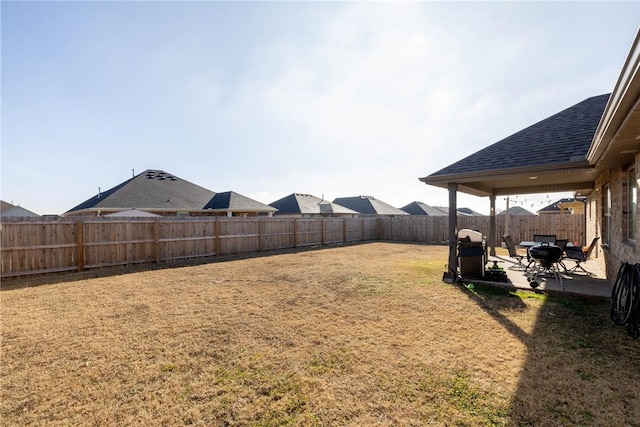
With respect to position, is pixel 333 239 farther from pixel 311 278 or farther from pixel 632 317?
pixel 632 317

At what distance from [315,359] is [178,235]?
9606 mm

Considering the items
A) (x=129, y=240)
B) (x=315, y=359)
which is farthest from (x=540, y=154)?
(x=129, y=240)

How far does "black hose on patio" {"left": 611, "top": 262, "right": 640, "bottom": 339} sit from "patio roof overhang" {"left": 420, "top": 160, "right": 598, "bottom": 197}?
2.52 metres

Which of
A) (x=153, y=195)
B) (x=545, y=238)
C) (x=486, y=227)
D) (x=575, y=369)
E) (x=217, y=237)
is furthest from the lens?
(x=153, y=195)

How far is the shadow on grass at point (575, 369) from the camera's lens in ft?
7.48

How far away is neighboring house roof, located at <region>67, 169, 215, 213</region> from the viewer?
59.5 ft

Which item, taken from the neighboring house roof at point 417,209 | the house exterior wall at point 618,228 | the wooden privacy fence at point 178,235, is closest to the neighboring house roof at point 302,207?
the wooden privacy fence at point 178,235

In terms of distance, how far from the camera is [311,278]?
7.74 metres

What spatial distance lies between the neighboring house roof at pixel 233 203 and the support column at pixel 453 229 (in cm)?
1690

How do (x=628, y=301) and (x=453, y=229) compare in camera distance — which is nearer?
(x=628, y=301)

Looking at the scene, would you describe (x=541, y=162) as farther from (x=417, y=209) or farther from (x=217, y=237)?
(x=417, y=209)

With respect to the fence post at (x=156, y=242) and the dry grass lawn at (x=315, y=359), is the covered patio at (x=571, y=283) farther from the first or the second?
the fence post at (x=156, y=242)

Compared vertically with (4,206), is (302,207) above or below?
below

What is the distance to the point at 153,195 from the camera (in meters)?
20.0
